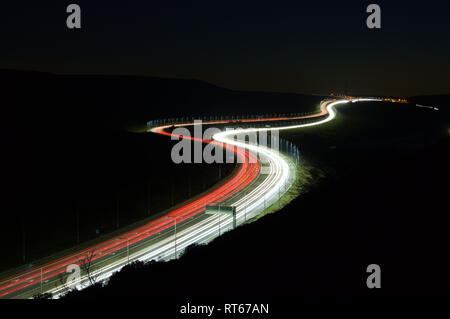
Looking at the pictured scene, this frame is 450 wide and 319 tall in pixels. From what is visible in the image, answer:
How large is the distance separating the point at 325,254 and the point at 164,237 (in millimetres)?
7742

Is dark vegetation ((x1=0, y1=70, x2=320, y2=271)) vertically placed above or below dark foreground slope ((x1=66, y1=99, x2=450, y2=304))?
above

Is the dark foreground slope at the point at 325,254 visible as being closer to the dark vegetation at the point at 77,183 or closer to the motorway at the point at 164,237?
the motorway at the point at 164,237

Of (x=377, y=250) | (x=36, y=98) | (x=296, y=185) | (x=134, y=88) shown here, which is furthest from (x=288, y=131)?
(x=134, y=88)

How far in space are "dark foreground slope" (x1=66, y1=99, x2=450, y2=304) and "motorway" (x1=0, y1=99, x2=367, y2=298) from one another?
1.99m

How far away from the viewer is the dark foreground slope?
12.2 meters

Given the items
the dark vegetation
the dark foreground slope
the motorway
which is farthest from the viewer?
the dark vegetation

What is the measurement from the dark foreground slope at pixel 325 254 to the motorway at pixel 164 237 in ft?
6.52

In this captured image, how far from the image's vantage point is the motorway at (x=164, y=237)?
624 inches

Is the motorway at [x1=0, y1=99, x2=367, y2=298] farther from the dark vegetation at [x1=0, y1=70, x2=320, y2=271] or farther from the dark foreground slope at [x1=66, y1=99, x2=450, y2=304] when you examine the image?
the dark vegetation at [x1=0, y1=70, x2=320, y2=271]

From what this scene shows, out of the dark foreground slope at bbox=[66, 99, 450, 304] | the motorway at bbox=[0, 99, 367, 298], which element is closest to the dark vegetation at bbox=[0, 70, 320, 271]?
the motorway at bbox=[0, 99, 367, 298]

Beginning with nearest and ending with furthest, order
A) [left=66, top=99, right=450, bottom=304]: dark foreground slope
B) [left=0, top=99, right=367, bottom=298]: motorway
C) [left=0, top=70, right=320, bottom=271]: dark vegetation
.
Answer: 1. [left=66, top=99, right=450, bottom=304]: dark foreground slope
2. [left=0, top=99, right=367, bottom=298]: motorway
3. [left=0, top=70, right=320, bottom=271]: dark vegetation
